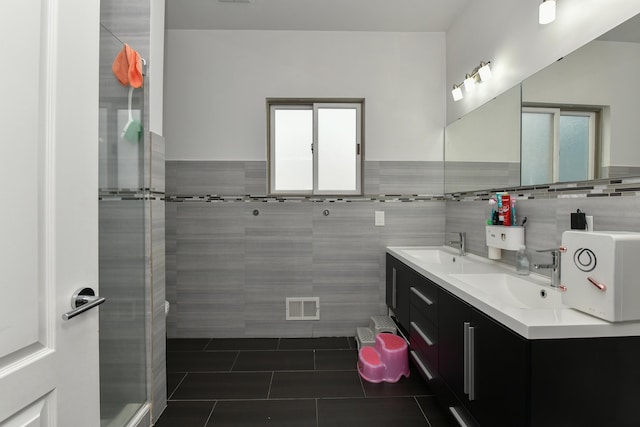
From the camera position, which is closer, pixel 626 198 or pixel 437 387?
pixel 626 198

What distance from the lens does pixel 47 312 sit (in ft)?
2.35

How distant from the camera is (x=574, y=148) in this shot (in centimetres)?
146

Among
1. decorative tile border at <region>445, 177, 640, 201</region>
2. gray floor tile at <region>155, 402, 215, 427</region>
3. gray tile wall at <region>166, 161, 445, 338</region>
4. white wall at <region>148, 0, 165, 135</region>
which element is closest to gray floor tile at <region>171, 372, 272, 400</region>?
gray floor tile at <region>155, 402, 215, 427</region>

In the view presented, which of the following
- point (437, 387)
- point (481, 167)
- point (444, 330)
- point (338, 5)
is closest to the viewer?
point (444, 330)

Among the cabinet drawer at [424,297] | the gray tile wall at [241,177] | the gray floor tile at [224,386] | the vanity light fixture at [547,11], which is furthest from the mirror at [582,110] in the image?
the gray floor tile at [224,386]

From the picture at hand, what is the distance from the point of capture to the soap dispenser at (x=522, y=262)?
5.58ft

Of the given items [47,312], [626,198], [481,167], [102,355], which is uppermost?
[481,167]

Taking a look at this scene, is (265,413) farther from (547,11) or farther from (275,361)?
(547,11)

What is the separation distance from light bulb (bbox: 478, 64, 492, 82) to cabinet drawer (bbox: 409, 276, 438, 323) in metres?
1.47

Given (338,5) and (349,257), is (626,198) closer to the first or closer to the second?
(349,257)

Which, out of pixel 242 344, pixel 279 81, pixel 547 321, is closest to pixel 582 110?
pixel 547 321

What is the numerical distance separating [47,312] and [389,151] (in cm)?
259

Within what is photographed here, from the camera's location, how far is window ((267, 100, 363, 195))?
2.89m

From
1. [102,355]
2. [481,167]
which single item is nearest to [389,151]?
[481,167]
